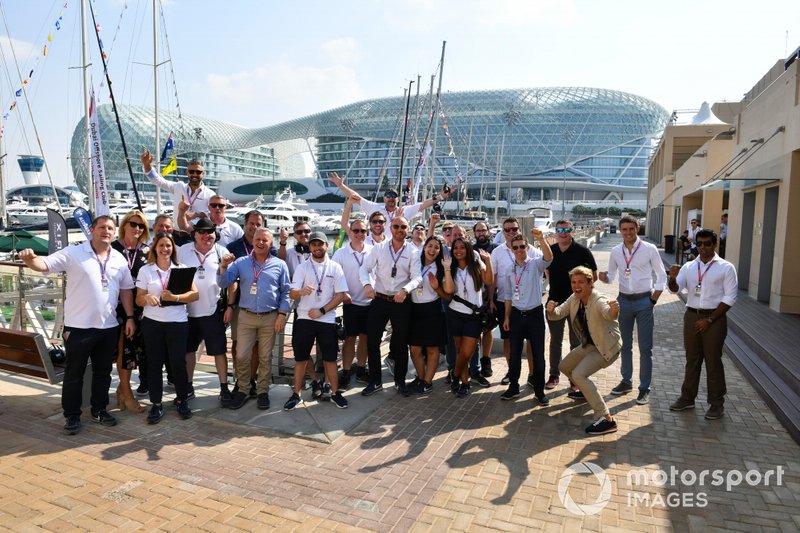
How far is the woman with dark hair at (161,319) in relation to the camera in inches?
185

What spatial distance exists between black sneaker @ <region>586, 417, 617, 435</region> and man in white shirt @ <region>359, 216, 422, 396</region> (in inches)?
77.5

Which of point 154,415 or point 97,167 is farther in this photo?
point 97,167

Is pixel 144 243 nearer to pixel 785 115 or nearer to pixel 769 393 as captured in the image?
pixel 769 393

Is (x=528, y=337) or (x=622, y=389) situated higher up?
(x=528, y=337)

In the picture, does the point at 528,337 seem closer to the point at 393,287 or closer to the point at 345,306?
the point at 393,287

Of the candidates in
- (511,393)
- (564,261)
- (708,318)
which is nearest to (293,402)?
(511,393)

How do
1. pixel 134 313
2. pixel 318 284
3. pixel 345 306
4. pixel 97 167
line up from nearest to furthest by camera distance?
pixel 134 313
pixel 318 284
pixel 345 306
pixel 97 167

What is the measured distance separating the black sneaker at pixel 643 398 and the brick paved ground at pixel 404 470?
10 centimetres

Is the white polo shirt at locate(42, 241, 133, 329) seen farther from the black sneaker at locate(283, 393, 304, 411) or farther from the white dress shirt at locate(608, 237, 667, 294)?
the white dress shirt at locate(608, 237, 667, 294)

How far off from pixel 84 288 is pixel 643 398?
5.84 metres

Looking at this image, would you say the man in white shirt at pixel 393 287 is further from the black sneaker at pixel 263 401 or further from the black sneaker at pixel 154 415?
the black sneaker at pixel 154 415

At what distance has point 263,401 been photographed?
521 cm

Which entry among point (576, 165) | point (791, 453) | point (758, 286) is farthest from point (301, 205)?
point (791, 453)

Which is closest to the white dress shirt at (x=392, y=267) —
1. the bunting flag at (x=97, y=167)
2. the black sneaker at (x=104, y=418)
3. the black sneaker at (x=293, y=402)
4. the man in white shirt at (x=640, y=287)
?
the black sneaker at (x=293, y=402)
